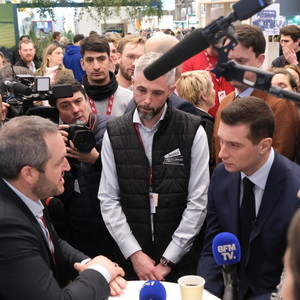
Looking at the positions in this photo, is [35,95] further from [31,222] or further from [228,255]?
[228,255]

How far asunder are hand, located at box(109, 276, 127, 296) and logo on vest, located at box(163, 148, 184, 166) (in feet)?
2.43

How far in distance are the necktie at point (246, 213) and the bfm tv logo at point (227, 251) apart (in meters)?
0.47

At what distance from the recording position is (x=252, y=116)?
2506mm

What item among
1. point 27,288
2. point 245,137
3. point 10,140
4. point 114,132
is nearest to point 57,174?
point 10,140

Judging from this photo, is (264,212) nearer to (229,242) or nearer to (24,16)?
(229,242)

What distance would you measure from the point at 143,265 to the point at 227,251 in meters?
0.86

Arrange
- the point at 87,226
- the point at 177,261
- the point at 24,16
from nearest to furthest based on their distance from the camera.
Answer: the point at 177,261
the point at 87,226
the point at 24,16

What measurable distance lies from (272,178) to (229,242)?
552 millimetres

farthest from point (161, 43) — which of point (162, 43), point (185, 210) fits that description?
point (185, 210)

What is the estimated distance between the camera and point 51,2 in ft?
46.6

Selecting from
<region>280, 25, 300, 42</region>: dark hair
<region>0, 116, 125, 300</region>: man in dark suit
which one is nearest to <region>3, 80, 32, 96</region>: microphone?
<region>0, 116, 125, 300</region>: man in dark suit

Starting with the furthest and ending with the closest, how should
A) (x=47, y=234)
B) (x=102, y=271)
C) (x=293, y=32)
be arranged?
(x=293, y=32) → (x=47, y=234) → (x=102, y=271)

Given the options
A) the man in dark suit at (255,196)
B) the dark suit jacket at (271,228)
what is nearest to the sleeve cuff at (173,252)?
the man in dark suit at (255,196)

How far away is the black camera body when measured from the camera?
288cm
